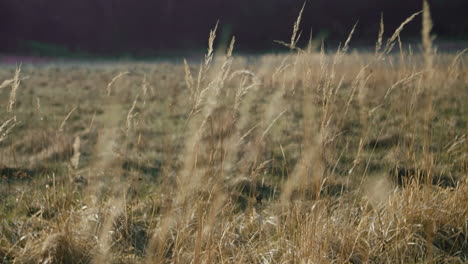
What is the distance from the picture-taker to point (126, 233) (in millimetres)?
2848

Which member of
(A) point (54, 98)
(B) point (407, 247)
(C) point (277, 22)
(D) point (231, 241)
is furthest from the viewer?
(C) point (277, 22)

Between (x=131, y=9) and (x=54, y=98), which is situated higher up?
(x=131, y=9)

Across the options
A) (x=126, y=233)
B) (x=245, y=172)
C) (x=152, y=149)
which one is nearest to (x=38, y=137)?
(x=152, y=149)

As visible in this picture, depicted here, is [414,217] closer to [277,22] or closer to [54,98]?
[54,98]

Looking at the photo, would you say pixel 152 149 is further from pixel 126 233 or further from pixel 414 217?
pixel 414 217

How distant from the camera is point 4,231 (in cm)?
286

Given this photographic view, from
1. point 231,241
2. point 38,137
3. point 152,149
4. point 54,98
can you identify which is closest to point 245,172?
point 231,241

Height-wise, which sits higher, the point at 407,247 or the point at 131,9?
the point at 131,9

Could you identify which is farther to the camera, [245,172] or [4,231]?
[245,172]

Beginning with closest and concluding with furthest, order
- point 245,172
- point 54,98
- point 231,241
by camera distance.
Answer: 1. point 231,241
2. point 245,172
3. point 54,98

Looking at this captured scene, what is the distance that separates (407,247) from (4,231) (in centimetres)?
260

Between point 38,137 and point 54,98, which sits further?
point 54,98

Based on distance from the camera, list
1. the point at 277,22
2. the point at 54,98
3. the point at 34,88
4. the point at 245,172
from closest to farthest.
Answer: the point at 245,172 < the point at 54,98 < the point at 34,88 < the point at 277,22

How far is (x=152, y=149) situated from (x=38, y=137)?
1.74 m
